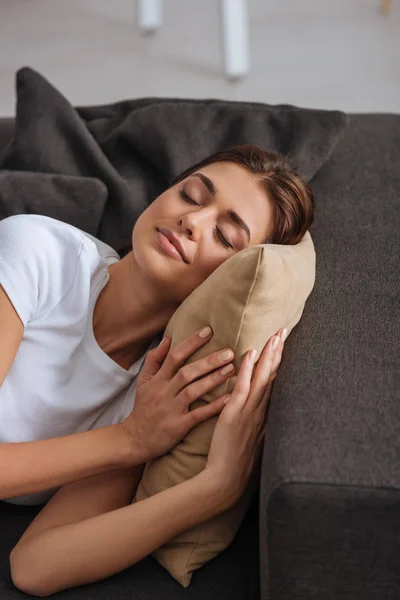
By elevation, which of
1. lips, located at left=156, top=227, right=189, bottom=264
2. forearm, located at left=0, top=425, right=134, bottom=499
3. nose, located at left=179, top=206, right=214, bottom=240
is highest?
nose, located at left=179, top=206, right=214, bottom=240

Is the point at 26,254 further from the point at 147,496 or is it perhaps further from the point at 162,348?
the point at 147,496

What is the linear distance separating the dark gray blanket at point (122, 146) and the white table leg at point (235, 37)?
153 cm

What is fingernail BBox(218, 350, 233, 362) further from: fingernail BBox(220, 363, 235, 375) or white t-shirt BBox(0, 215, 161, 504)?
white t-shirt BBox(0, 215, 161, 504)

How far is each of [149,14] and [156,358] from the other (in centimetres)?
283

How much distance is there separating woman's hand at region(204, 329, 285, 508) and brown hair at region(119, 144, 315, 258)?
0.33 m

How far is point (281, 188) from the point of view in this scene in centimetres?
151

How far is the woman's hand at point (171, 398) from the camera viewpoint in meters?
1.23

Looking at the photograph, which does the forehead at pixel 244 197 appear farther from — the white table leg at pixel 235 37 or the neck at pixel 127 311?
the white table leg at pixel 235 37

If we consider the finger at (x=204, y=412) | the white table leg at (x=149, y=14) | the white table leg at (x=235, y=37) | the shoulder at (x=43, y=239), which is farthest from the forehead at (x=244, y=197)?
the white table leg at (x=149, y=14)

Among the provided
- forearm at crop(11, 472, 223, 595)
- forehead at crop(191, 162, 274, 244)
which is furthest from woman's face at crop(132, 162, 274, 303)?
forearm at crop(11, 472, 223, 595)

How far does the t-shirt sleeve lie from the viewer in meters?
1.37

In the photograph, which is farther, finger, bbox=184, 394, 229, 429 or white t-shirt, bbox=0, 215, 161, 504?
white t-shirt, bbox=0, 215, 161, 504

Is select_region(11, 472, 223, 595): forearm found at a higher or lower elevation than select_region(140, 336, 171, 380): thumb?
lower

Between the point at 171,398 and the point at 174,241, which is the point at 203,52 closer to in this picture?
the point at 174,241
